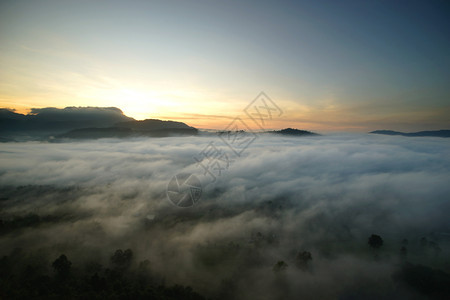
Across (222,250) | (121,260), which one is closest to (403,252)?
(222,250)

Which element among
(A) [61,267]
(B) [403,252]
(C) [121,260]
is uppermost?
(A) [61,267]

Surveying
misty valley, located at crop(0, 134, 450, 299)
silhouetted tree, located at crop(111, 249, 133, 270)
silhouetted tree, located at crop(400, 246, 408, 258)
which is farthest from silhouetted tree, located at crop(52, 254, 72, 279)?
silhouetted tree, located at crop(400, 246, 408, 258)

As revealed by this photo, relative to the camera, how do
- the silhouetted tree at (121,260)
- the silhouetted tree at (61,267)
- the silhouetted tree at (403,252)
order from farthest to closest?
the silhouetted tree at (403,252)
the silhouetted tree at (121,260)
the silhouetted tree at (61,267)

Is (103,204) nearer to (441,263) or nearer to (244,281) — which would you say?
(244,281)

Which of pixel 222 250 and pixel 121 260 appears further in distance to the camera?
pixel 222 250

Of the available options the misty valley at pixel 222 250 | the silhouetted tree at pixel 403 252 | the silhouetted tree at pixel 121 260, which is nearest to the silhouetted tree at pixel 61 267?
the misty valley at pixel 222 250

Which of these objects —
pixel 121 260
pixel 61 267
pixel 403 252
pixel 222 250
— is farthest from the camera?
pixel 403 252

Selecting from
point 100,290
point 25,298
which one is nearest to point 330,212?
point 100,290

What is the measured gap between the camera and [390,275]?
87312 mm

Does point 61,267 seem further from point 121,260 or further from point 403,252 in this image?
point 403,252

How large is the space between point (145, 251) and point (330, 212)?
171m

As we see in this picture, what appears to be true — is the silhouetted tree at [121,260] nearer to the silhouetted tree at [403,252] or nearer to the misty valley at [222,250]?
the misty valley at [222,250]

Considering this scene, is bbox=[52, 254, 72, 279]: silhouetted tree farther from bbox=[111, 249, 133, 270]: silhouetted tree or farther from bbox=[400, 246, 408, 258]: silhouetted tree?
bbox=[400, 246, 408, 258]: silhouetted tree

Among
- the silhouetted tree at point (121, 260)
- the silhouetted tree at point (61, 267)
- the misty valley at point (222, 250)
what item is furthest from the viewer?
the silhouetted tree at point (121, 260)
